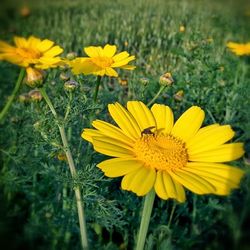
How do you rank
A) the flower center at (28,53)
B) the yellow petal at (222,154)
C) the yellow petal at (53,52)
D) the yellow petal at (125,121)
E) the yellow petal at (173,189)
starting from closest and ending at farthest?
the yellow petal at (173,189) < the yellow petal at (222,154) < the yellow petal at (125,121) < the flower center at (28,53) < the yellow petal at (53,52)

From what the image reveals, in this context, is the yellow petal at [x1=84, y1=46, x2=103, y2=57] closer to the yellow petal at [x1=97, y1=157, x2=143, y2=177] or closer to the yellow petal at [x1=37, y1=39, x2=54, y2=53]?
the yellow petal at [x1=37, y1=39, x2=54, y2=53]

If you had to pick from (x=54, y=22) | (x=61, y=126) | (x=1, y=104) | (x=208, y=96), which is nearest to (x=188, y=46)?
(x=208, y=96)

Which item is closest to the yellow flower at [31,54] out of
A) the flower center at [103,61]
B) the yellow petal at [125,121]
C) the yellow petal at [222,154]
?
the flower center at [103,61]

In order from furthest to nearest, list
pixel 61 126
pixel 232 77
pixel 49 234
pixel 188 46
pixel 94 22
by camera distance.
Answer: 1. pixel 94 22
2. pixel 232 77
3. pixel 188 46
4. pixel 49 234
5. pixel 61 126

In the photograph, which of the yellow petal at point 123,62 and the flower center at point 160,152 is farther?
the yellow petal at point 123,62

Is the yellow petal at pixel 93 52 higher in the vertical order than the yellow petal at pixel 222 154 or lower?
higher

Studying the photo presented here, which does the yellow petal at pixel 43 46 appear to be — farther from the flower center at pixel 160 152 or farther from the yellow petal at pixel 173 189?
the yellow petal at pixel 173 189

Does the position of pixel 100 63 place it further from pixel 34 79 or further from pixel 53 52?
pixel 34 79

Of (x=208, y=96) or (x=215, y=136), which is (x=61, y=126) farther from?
(x=208, y=96)
